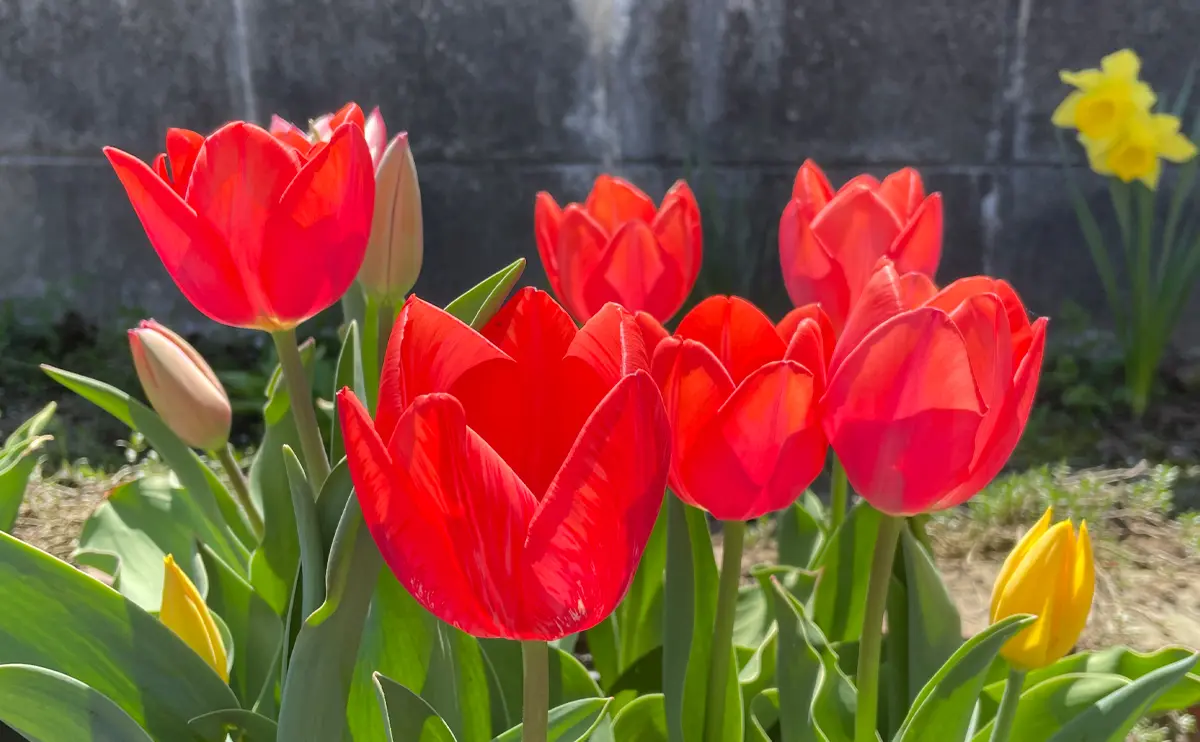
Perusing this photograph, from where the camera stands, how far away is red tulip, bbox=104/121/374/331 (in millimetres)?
522

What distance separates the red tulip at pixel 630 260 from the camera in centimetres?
79

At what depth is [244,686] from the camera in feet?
2.69

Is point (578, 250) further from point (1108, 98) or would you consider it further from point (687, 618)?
point (1108, 98)

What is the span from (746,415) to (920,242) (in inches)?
12.9

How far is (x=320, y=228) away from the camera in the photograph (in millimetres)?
533

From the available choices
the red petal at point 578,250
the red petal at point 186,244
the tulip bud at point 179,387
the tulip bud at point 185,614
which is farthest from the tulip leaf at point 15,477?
the red petal at point 578,250

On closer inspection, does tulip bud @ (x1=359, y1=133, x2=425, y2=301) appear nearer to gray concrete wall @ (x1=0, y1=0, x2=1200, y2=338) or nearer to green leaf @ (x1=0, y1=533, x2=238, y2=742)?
green leaf @ (x1=0, y1=533, x2=238, y2=742)

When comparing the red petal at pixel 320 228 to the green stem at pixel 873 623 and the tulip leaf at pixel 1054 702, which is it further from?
the tulip leaf at pixel 1054 702

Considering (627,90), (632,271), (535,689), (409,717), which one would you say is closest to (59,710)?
(409,717)

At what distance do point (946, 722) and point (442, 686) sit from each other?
348 millimetres

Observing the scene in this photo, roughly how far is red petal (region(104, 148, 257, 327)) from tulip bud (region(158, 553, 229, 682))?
0.20 metres

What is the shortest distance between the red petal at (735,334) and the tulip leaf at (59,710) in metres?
0.40

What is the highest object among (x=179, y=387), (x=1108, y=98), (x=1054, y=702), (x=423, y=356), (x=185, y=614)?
(x=1108, y=98)

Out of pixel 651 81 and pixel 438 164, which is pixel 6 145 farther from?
pixel 651 81
